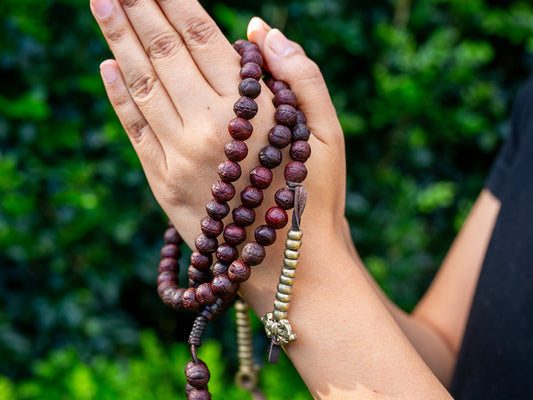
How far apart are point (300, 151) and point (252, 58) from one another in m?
0.27

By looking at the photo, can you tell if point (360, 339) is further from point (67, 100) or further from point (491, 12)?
point (491, 12)

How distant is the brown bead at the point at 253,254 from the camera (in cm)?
106

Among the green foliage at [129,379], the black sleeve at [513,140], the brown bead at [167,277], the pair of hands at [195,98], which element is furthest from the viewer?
the green foliage at [129,379]

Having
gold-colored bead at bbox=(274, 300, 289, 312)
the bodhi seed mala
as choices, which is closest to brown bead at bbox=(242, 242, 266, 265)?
the bodhi seed mala

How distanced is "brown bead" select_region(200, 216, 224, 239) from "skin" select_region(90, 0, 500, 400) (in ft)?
0.27

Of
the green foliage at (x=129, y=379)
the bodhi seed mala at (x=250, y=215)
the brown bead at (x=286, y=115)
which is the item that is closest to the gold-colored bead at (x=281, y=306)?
the bodhi seed mala at (x=250, y=215)

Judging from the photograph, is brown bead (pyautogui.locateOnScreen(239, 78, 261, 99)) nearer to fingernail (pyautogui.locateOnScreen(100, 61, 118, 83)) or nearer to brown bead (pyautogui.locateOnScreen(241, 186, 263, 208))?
brown bead (pyautogui.locateOnScreen(241, 186, 263, 208))

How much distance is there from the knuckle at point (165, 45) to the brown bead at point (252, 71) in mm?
199

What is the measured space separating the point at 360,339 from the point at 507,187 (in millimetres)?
907

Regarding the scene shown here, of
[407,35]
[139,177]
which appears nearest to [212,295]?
[139,177]

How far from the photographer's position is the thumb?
116 centimetres

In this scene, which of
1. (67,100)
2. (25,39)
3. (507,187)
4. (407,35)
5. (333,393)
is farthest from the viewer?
(407,35)

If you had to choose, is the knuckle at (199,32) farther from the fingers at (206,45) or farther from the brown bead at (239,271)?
the brown bead at (239,271)

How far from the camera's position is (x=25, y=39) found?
2.10 m
